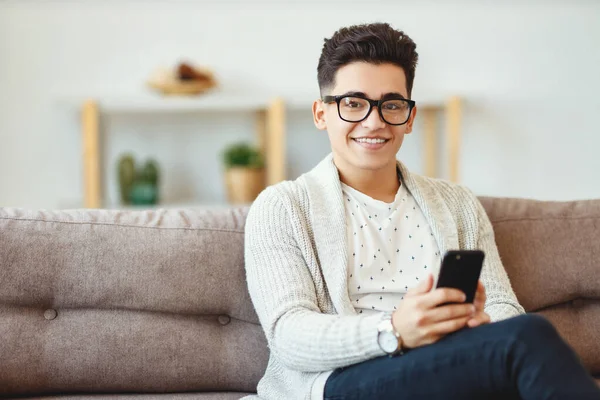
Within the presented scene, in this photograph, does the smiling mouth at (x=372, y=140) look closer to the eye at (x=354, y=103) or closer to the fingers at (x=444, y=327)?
the eye at (x=354, y=103)

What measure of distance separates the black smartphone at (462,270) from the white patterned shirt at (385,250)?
0.29 m

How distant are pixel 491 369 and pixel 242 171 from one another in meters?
2.51

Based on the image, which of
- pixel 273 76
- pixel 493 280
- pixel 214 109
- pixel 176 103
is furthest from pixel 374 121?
pixel 273 76

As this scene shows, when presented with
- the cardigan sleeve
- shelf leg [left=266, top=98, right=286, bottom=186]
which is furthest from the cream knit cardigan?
shelf leg [left=266, top=98, right=286, bottom=186]

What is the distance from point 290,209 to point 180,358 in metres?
0.42

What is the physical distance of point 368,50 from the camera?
155cm

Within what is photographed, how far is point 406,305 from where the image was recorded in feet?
4.06

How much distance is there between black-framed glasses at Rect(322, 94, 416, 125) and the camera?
5.09 ft

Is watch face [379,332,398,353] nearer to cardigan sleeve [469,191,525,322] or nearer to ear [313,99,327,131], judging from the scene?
cardigan sleeve [469,191,525,322]

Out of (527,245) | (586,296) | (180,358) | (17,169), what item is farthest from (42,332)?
(17,169)

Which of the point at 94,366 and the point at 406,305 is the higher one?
the point at 406,305

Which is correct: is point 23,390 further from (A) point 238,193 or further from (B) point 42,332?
(A) point 238,193

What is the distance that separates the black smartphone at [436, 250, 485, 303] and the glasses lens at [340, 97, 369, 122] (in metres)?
0.47

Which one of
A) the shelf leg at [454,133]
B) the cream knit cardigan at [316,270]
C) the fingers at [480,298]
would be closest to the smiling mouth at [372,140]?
the cream knit cardigan at [316,270]
